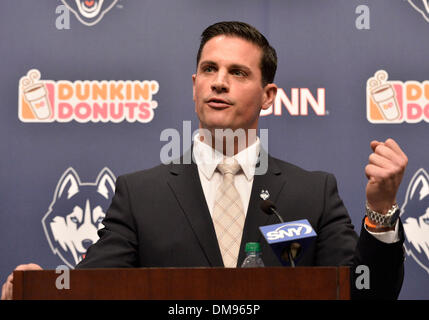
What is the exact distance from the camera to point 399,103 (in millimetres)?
2904

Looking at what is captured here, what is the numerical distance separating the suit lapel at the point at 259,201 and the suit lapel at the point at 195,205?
0.09m

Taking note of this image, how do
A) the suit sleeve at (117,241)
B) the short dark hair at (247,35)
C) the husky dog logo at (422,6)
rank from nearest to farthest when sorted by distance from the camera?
the suit sleeve at (117,241) → the short dark hair at (247,35) → the husky dog logo at (422,6)

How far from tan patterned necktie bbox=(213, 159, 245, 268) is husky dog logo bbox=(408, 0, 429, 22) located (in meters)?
1.43

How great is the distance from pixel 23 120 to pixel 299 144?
51.7 inches

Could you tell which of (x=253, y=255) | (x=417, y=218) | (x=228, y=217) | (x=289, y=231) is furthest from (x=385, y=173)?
(x=417, y=218)

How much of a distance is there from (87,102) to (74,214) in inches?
20.9

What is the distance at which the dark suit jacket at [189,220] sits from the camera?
6.50ft

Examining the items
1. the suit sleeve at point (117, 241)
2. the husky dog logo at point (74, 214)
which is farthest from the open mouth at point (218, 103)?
the husky dog logo at point (74, 214)

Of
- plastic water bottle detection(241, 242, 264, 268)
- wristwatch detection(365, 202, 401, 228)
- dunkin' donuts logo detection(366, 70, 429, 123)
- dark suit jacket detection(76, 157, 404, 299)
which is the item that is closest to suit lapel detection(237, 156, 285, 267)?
dark suit jacket detection(76, 157, 404, 299)

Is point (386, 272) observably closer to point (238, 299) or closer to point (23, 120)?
point (238, 299)

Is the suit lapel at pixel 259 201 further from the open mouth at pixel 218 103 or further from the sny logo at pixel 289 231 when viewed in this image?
the sny logo at pixel 289 231

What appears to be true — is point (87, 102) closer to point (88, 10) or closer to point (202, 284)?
point (88, 10)
